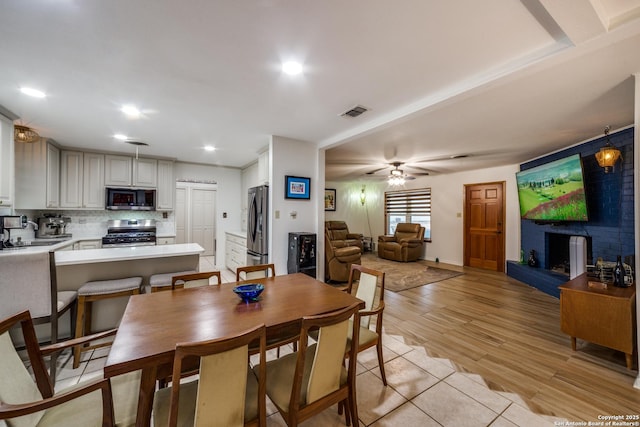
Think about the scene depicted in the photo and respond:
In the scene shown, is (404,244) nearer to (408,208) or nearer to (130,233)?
(408,208)

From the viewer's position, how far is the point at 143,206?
482 cm

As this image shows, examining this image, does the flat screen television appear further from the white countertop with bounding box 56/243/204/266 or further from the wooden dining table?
the white countertop with bounding box 56/243/204/266

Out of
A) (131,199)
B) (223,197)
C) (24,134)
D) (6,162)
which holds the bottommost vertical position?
(131,199)

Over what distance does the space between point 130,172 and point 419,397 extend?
572 centimetres

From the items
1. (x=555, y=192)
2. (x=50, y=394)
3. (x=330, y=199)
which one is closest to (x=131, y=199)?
(x=50, y=394)

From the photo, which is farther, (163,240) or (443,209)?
(443,209)

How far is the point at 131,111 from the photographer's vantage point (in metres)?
2.87

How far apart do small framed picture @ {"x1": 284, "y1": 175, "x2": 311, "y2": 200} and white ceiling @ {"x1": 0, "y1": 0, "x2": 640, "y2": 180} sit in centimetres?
75

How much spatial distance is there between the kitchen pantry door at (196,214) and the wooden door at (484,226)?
666 cm

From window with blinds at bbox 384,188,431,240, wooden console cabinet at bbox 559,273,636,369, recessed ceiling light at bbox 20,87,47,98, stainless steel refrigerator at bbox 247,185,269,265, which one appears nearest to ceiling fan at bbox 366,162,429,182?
window with blinds at bbox 384,188,431,240

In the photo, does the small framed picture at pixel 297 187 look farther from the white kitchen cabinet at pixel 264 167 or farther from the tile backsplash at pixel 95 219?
the tile backsplash at pixel 95 219

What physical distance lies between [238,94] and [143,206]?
369cm

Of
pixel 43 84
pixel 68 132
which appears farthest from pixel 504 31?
pixel 68 132

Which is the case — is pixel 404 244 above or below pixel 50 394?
above
